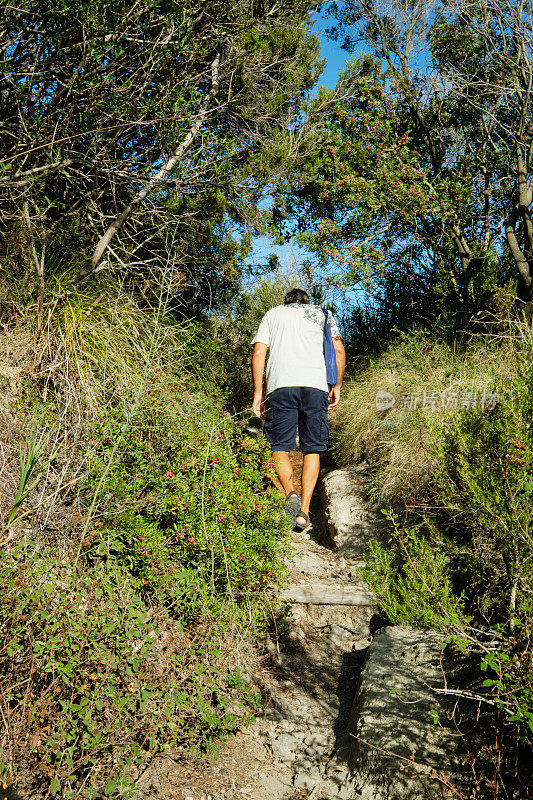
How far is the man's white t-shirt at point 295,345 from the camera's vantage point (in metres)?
4.56

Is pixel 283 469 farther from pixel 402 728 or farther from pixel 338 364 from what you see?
pixel 402 728

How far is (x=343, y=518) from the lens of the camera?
192 inches

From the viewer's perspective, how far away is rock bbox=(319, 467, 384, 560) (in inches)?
184

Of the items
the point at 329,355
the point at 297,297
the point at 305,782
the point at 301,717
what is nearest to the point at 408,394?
the point at 329,355

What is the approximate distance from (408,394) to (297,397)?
130 cm

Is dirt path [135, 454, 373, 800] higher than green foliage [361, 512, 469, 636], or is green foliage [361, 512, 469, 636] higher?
green foliage [361, 512, 469, 636]

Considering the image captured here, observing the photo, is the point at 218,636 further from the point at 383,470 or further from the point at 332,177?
the point at 332,177

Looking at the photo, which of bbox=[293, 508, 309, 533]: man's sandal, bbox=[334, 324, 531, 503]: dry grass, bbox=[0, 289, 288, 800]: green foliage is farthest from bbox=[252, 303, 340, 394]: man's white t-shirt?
bbox=[293, 508, 309, 533]: man's sandal

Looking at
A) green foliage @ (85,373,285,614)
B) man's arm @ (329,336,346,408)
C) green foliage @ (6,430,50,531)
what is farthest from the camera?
man's arm @ (329,336,346,408)

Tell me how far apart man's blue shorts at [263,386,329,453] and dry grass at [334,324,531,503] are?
635 millimetres

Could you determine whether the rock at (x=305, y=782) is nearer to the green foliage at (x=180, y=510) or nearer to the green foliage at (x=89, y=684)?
the green foliage at (x=89, y=684)

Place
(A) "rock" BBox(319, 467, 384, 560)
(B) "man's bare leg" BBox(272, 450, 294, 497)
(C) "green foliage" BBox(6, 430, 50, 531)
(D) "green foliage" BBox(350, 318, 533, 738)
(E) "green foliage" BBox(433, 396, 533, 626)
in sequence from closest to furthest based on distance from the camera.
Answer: (D) "green foliage" BBox(350, 318, 533, 738)
(E) "green foliage" BBox(433, 396, 533, 626)
(C) "green foliage" BBox(6, 430, 50, 531)
(B) "man's bare leg" BBox(272, 450, 294, 497)
(A) "rock" BBox(319, 467, 384, 560)

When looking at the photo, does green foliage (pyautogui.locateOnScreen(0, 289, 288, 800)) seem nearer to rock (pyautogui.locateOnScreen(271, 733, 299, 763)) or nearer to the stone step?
rock (pyautogui.locateOnScreen(271, 733, 299, 763))

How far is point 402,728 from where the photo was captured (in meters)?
Answer: 2.66
